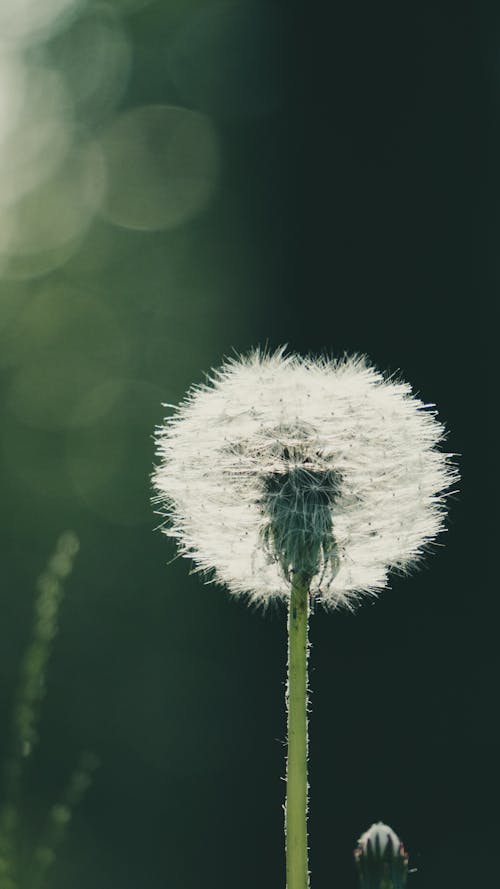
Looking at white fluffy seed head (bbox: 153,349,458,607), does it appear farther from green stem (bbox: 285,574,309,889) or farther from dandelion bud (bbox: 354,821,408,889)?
dandelion bud (bbox: 354,821,408,889)

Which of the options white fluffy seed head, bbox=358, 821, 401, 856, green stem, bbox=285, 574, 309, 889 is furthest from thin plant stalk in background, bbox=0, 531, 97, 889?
white fluffy seed head, bbox=358, 821, 401, 856

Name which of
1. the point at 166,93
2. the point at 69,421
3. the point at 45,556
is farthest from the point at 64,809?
the point at 166,93

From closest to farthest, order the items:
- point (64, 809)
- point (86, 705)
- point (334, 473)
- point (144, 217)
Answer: point (64, 809), point (334, 473), point (86, 705), point (144, 217)

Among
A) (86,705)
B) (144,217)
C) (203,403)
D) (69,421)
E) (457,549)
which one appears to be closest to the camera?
(203,403)

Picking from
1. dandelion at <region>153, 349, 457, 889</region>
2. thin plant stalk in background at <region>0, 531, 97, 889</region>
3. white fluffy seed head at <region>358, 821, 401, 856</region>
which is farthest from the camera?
dandelion at <region>153, 349, 457, 889</region>

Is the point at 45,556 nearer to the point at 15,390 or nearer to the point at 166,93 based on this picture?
the point at 15,390

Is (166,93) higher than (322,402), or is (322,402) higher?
(166,93)

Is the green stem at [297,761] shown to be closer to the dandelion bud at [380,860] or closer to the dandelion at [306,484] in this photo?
the dandelion bud at [380,860]
